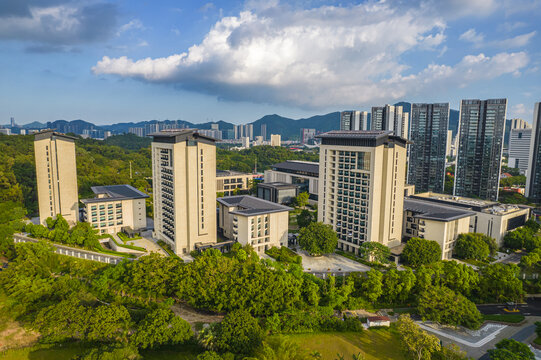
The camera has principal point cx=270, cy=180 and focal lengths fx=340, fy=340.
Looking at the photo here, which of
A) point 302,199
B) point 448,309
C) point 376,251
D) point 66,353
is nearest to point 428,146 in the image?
point 302,199

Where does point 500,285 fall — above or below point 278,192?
below

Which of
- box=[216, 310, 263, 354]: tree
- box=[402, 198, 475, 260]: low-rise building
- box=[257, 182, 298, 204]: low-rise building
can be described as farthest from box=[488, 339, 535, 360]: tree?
box=[257, 182, 298, 204]: low-rise building

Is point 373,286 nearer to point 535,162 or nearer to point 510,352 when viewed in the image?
point 510,352

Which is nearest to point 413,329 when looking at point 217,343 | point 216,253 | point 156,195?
point 217,343

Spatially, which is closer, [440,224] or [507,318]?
[507,318]

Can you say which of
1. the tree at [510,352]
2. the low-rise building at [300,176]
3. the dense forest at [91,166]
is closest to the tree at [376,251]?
the tree at [510,352]

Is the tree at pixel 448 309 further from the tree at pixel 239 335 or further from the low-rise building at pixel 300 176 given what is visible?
the low-rise building at pixel 300 176

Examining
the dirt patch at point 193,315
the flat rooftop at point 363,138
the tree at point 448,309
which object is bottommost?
the dirt patch at point 193,315
